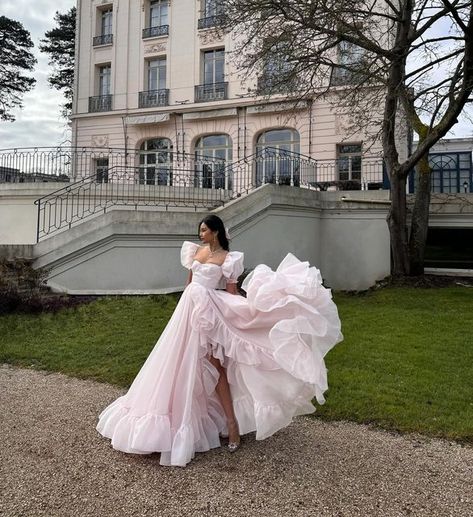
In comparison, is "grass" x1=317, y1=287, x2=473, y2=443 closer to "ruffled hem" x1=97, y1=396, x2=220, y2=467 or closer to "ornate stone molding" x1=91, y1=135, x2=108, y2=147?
"ruffled hem" x1=97, y1=396, x2=220, y2=467

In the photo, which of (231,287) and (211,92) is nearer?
(231,287)

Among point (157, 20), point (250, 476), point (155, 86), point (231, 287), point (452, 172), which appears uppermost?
point (157, 20)

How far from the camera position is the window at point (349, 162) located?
19.8 m

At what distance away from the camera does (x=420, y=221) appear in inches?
488

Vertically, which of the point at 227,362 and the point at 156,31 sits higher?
the point at 156,31

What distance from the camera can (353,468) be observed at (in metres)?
3.36

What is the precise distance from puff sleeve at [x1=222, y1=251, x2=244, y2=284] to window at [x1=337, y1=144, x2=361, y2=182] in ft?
52.9

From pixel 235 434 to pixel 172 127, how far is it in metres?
23.0

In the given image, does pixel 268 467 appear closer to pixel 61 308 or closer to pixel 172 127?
pixel 61 308

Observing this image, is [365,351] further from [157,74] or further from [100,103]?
[100,103]

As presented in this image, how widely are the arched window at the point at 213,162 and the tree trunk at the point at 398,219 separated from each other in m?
5.55

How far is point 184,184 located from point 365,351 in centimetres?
923

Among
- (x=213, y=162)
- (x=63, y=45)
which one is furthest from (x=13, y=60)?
(x=213, y=162)

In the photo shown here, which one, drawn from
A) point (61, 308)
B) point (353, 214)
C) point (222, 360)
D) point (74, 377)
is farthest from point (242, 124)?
point (222, 360)
